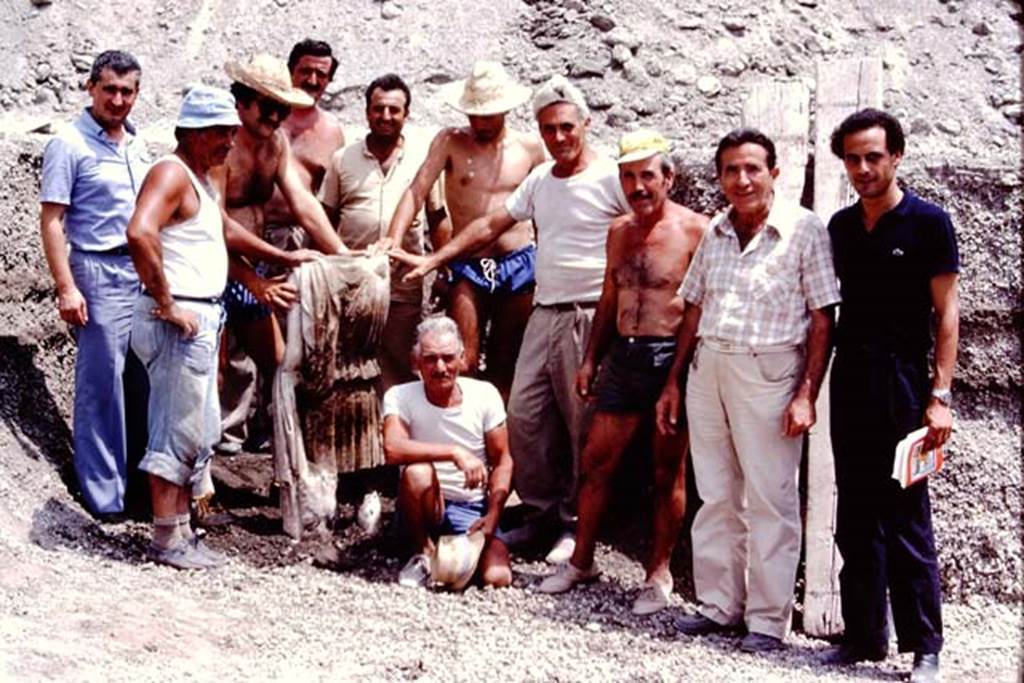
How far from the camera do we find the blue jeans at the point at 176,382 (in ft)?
16.4

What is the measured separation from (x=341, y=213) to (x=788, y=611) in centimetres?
263

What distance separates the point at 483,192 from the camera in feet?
19.0

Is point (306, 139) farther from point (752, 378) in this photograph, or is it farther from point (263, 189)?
point (752, 378)

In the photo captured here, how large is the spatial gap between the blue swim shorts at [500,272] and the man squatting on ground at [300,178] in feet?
2.32

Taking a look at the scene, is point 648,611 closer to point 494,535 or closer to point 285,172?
point 494,535

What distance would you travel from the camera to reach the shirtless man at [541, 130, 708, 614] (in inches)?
195

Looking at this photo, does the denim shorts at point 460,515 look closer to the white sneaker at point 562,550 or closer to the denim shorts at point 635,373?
the white sneaker at point 562,550

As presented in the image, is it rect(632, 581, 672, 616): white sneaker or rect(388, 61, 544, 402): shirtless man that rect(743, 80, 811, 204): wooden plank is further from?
rect(632, 581, 672, 616): white sneaker

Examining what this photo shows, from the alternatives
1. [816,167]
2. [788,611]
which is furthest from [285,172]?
[788,611]

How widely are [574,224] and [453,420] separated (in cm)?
91

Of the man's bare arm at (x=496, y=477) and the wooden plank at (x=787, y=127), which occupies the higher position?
the wooden plank at (x=787, y=127)

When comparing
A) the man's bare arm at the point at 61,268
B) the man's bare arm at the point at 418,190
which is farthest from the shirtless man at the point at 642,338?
the man's bare arm at the point at 61,268

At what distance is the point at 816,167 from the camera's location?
534 cm

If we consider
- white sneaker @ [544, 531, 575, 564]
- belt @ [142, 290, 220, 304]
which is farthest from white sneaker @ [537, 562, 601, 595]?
belt @ [142, 290, 220, 304]
